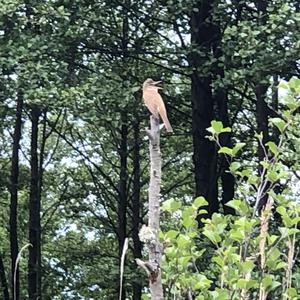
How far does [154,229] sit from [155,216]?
3cm

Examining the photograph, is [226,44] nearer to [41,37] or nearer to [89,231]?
[41,37]

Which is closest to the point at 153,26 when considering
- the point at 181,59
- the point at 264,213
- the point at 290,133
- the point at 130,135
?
the point at 181,59

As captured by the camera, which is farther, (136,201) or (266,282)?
(136,201)

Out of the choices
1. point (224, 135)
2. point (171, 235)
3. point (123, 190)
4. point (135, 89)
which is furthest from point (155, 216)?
point (123, 190)

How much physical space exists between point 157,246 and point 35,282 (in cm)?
893

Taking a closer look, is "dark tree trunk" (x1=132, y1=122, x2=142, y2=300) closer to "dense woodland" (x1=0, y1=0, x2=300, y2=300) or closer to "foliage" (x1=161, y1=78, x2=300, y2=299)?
"dense woodland" (x1=0, y1=0, x2=300, y2=300)

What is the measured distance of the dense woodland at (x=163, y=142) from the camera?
2.37 meters

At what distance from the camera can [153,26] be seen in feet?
28.1

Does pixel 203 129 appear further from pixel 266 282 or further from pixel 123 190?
pixel 266 282

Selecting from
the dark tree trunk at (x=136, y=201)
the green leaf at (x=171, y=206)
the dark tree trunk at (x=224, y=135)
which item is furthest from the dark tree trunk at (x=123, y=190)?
the green leaf at (x=171, y=206)

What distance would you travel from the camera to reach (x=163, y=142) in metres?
10.8

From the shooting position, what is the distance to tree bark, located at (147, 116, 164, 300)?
5.60ft

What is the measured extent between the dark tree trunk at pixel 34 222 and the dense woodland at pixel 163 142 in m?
0.03

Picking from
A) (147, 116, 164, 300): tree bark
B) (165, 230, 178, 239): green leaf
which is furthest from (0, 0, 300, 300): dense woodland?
(147, 116, 164, 300): tree bark
